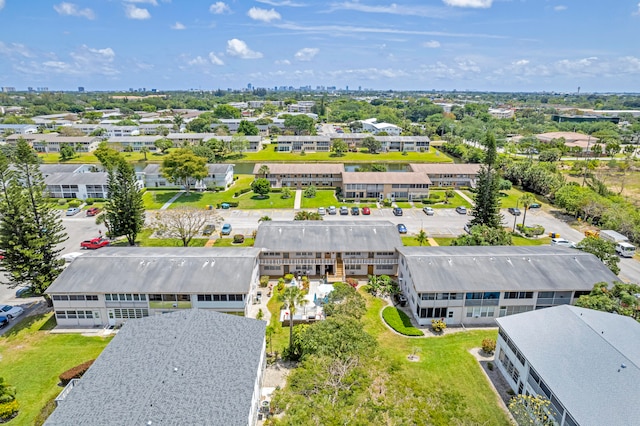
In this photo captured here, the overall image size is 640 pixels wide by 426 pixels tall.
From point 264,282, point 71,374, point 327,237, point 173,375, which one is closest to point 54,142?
point 264,282

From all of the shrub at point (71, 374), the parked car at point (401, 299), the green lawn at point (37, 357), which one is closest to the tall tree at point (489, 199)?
the parked car at point (401, 299)

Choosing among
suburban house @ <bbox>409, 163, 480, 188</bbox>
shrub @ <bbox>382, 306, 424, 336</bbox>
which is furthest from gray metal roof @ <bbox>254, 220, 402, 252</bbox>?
suburban house @ <bbox>409, 163, 480, 188</bbox>

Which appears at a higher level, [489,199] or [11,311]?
[489,199]

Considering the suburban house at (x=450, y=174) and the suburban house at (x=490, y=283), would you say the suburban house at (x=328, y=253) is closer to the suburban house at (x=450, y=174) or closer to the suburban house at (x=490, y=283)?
the suburban house at (x=490, y=283)

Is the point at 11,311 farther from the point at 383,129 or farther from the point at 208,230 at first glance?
the point at 383,129

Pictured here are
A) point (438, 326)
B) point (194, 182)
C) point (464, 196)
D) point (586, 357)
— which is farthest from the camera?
point (194, 182)

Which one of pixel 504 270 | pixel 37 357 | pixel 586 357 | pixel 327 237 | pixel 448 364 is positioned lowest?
→ pixel 37 357

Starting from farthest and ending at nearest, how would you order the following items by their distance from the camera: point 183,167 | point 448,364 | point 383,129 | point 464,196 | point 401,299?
point 383,129 < point 464,196 < point 183,167 < point 401,299 < point 448,364

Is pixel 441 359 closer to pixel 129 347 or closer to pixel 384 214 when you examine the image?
pixel 129 347
